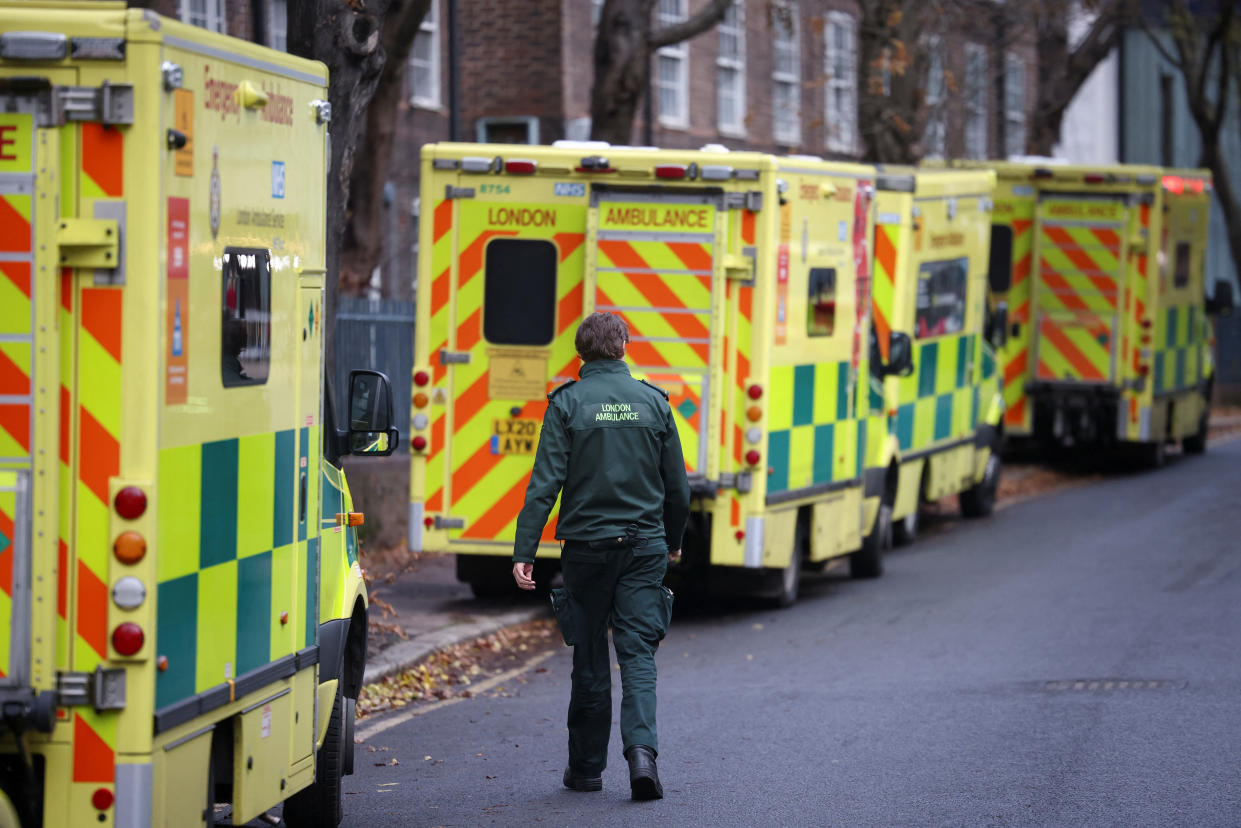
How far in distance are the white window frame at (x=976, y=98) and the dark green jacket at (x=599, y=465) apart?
16.8 metres

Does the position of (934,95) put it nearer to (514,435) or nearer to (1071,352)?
(1071,352)

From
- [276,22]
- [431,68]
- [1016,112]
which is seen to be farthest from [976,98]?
[276,22]

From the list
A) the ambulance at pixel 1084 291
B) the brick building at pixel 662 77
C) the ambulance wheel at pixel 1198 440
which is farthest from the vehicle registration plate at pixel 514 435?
the ambulance wheel at pixel 1198 440

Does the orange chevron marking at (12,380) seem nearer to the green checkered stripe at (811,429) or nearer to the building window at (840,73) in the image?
the green checkered stripe at (811,429)

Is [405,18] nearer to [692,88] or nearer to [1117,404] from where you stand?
[1117,404]

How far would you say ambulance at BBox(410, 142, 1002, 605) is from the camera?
11.7m

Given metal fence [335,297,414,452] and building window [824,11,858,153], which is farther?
building window [824,11,858,153]

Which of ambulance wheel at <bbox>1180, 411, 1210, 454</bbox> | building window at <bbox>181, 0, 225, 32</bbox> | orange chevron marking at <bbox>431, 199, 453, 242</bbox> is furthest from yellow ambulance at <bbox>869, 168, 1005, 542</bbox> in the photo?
ambulance wheel at <bbox>1180, 411, 1210, 454</bbox>

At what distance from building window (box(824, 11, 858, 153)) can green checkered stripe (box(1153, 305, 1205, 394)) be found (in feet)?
25.3

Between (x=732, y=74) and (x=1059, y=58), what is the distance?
186 inches

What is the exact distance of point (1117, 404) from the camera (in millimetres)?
21578

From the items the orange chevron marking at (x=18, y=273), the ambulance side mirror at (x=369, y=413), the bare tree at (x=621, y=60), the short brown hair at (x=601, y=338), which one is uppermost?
the bare tree at (x=621, y=60)

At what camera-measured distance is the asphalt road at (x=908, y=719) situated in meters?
7.25

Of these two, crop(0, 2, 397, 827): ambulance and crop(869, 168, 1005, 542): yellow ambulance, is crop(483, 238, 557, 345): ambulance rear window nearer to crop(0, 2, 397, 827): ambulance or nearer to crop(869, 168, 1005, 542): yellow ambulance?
crop(869, 168, 1005, 542): yellow ambulance
